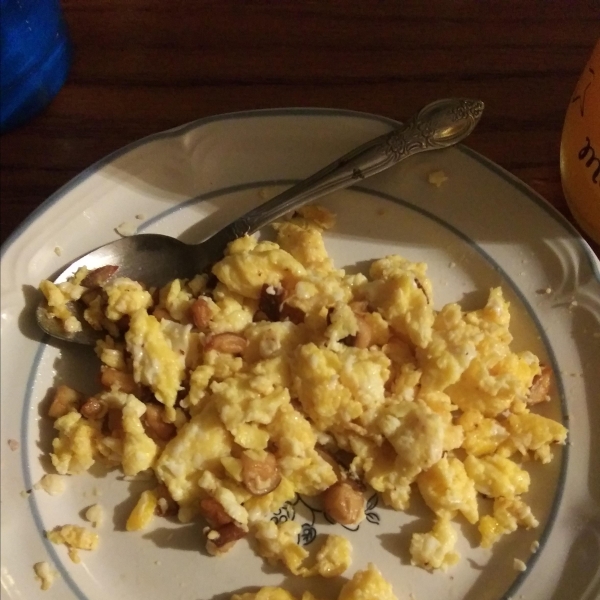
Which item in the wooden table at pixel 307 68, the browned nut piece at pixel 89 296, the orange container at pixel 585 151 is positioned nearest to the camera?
the orange container at pixel 585 151

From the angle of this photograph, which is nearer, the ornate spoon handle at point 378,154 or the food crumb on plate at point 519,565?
the food crumb on plate at point 519,565

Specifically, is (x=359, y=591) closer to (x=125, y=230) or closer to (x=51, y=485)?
(x=51, y=485)

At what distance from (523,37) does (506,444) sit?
657 millimetres

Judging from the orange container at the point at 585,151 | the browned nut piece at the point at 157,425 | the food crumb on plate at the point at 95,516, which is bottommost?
the food crumb on plate at the point at 95,516

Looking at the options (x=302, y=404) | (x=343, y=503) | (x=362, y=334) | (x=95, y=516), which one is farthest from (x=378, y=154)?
(x=95, y=516)

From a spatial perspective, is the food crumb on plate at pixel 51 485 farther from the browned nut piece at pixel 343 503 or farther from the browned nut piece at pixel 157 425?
the browned nut piece at pixel 343 503

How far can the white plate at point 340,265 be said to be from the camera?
0.79 meters

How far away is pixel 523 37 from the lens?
1.08 meters

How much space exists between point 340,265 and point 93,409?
375 millimetres

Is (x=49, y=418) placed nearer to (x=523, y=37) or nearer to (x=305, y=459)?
(x=305, y=459)

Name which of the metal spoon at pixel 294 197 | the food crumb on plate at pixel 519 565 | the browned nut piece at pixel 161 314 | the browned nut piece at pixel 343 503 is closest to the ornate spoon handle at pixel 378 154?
the metal spoon at pixel 294 197

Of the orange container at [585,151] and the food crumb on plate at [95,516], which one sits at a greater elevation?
the orange container at [585,151]

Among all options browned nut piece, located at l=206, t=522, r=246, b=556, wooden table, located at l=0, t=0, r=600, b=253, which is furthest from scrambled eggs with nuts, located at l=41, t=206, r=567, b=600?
wooden table, located at l=0, t=0, r=600, b=253

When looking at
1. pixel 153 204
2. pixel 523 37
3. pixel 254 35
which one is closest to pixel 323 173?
pixel 153 204
